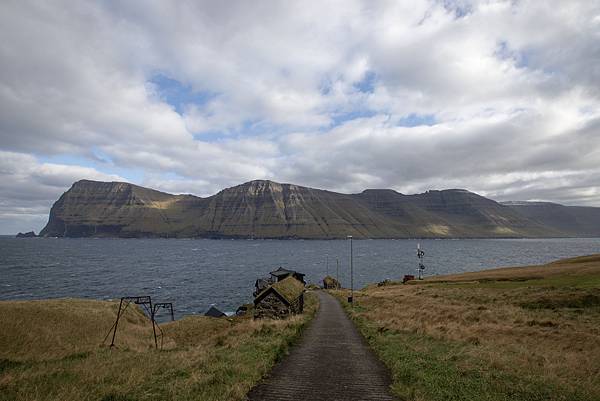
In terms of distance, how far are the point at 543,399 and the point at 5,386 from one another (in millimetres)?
22505

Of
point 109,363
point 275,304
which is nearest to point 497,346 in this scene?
point 109,363

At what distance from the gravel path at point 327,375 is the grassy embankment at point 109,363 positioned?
30.2 inches

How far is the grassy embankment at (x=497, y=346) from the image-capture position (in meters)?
13.6

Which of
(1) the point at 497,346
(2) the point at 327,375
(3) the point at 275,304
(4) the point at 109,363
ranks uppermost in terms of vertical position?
(2) the point at 327,375

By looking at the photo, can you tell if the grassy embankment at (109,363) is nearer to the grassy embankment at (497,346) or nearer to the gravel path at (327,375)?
the gravel path at (327,375)

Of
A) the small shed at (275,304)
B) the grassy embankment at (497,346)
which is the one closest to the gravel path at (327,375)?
the grassy embankment at (497,346)

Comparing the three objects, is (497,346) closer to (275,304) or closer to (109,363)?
(109,363)

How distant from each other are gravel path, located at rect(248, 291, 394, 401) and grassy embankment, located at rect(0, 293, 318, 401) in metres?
0.77

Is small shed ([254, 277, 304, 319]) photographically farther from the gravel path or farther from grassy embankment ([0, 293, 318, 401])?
the gravel path

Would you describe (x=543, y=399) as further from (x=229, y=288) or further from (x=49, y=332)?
(x=229, y=288)

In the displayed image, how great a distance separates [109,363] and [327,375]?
1329 cm

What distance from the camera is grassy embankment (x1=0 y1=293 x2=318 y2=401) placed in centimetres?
1309

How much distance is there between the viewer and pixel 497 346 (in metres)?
22.0

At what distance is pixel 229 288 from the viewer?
94.1 meters
